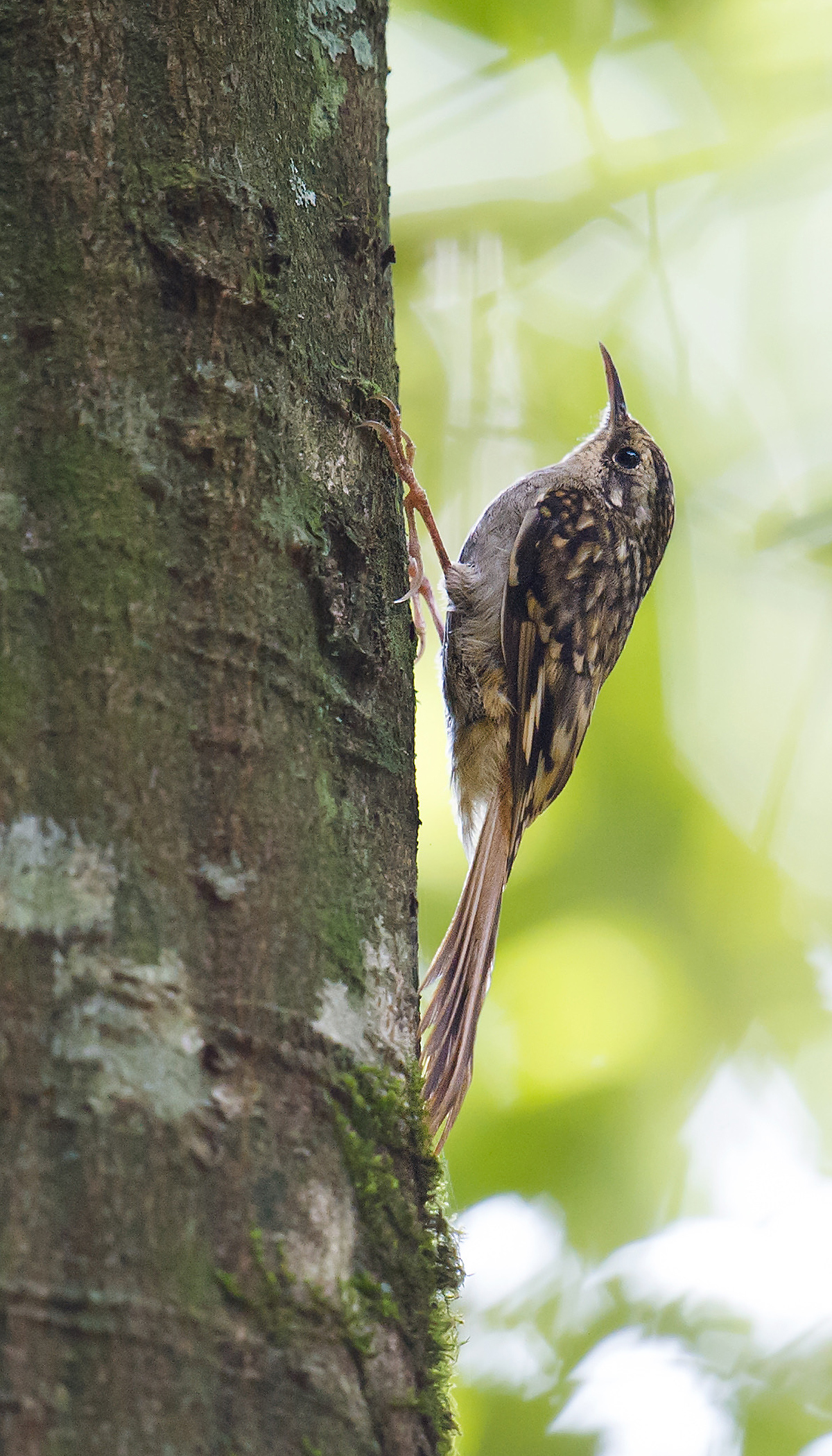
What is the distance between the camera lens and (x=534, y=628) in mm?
3057

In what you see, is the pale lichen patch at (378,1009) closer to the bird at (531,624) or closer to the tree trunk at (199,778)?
the tree trunk at (199,778)

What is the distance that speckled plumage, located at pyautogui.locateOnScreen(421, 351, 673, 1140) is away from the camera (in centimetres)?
294

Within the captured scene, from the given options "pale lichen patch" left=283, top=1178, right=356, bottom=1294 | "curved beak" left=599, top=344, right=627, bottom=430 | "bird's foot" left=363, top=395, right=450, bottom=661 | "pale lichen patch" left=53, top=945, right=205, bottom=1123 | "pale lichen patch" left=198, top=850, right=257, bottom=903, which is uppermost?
"curved beak" left=599, top=344, right=627, bottom=430

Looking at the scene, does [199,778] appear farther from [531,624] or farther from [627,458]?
[627,458]

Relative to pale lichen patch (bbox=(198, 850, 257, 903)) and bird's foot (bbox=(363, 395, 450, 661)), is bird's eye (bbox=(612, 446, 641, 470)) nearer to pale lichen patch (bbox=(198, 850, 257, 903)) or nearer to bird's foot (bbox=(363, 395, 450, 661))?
bird's foot (bbox=(363, 395, 450, 661))

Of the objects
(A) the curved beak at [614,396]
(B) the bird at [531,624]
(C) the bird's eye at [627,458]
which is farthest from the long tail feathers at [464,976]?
(A) the curved beak at [614,396]

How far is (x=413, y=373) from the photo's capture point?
3.99m


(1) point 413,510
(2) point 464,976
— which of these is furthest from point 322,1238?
(1) point 413,510

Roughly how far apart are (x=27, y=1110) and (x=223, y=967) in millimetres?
201

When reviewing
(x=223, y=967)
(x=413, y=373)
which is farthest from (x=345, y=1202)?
(x=413, y=373)

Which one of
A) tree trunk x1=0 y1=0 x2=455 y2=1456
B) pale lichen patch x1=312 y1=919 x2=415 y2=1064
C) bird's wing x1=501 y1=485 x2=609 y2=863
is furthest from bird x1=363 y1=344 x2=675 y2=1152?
pale lichen patch x1=312 y1=919 x2=415 y2=1064

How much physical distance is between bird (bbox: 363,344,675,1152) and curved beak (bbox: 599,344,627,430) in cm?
1

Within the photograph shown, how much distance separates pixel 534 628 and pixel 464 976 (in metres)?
0.95

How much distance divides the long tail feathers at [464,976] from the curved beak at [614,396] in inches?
46.2
